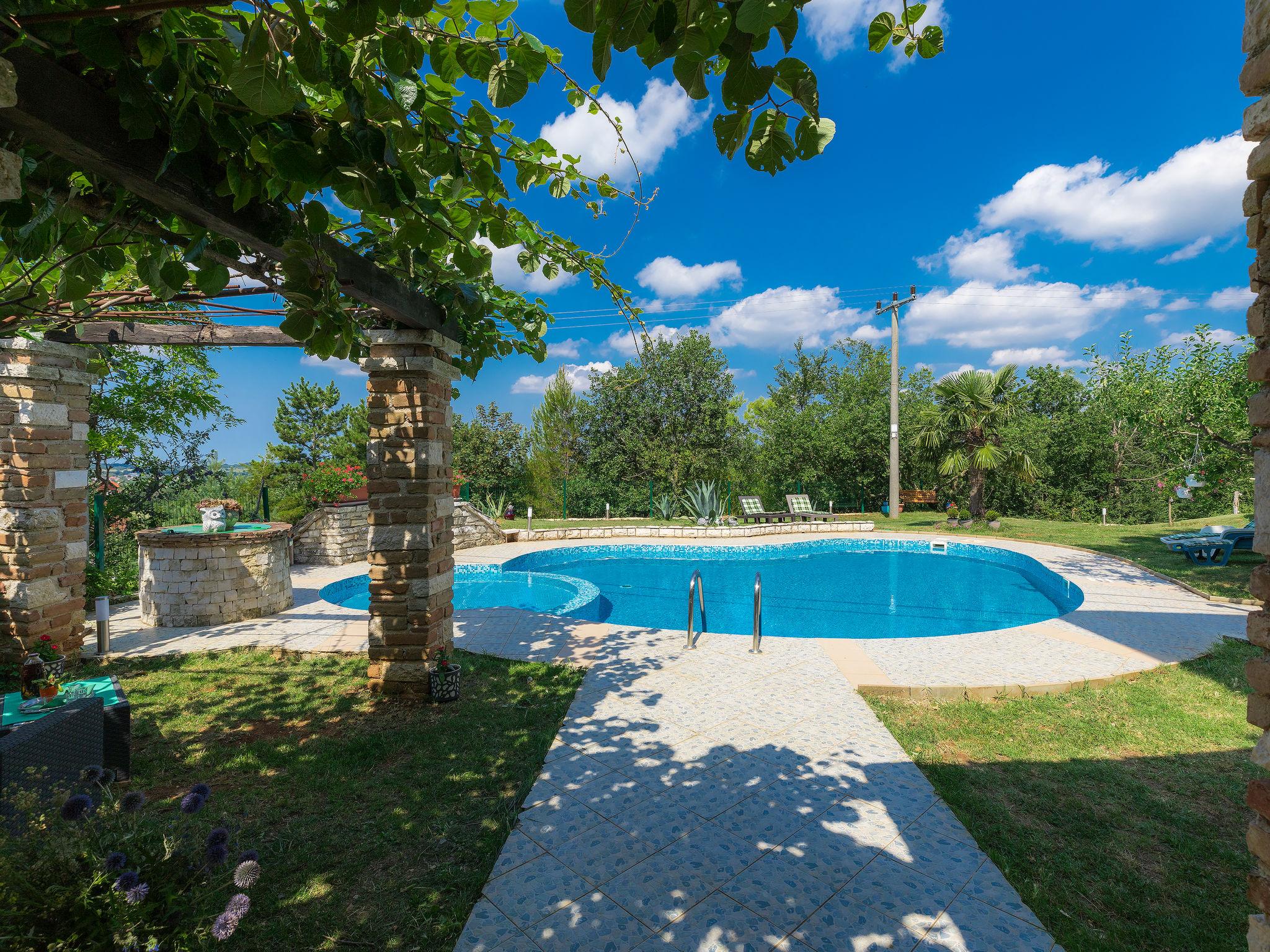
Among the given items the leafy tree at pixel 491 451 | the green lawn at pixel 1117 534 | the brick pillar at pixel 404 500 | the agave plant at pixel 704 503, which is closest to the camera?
the brick pillar at pixel 404 500

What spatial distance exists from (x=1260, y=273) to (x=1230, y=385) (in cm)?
987

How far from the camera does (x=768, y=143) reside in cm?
141

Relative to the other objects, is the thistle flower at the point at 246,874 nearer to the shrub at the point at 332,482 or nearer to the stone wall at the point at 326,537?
the stone wall at the point at 326,537

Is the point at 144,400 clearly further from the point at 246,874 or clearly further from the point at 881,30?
the point at 881,30

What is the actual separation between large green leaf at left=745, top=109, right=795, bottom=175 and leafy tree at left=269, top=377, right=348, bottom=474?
18.0 m

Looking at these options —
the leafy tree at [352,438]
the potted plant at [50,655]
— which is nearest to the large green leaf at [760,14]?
the potted plant at [50,655]

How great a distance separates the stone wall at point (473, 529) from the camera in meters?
13.9

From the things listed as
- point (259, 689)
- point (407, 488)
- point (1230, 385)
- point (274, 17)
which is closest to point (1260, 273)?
point (274, 17)

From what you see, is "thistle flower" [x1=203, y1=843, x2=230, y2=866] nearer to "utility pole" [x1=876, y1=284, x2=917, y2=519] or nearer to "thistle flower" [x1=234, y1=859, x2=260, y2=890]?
"thistle flower" [x1=234, y1=859, x2=260, y2=890]

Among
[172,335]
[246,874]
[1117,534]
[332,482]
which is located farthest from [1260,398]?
[1117,534]

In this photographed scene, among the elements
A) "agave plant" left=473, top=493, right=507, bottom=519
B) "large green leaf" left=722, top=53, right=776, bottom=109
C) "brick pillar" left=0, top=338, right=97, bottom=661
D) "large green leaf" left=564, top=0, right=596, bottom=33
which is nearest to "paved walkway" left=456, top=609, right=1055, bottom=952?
"large green leaf" left=722, top=53, right=776, bottom=109

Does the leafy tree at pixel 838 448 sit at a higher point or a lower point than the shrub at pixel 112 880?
higher

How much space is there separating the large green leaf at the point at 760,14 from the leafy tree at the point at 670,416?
1918 centimetres

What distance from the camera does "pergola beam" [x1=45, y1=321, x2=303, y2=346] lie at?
4.84 m
